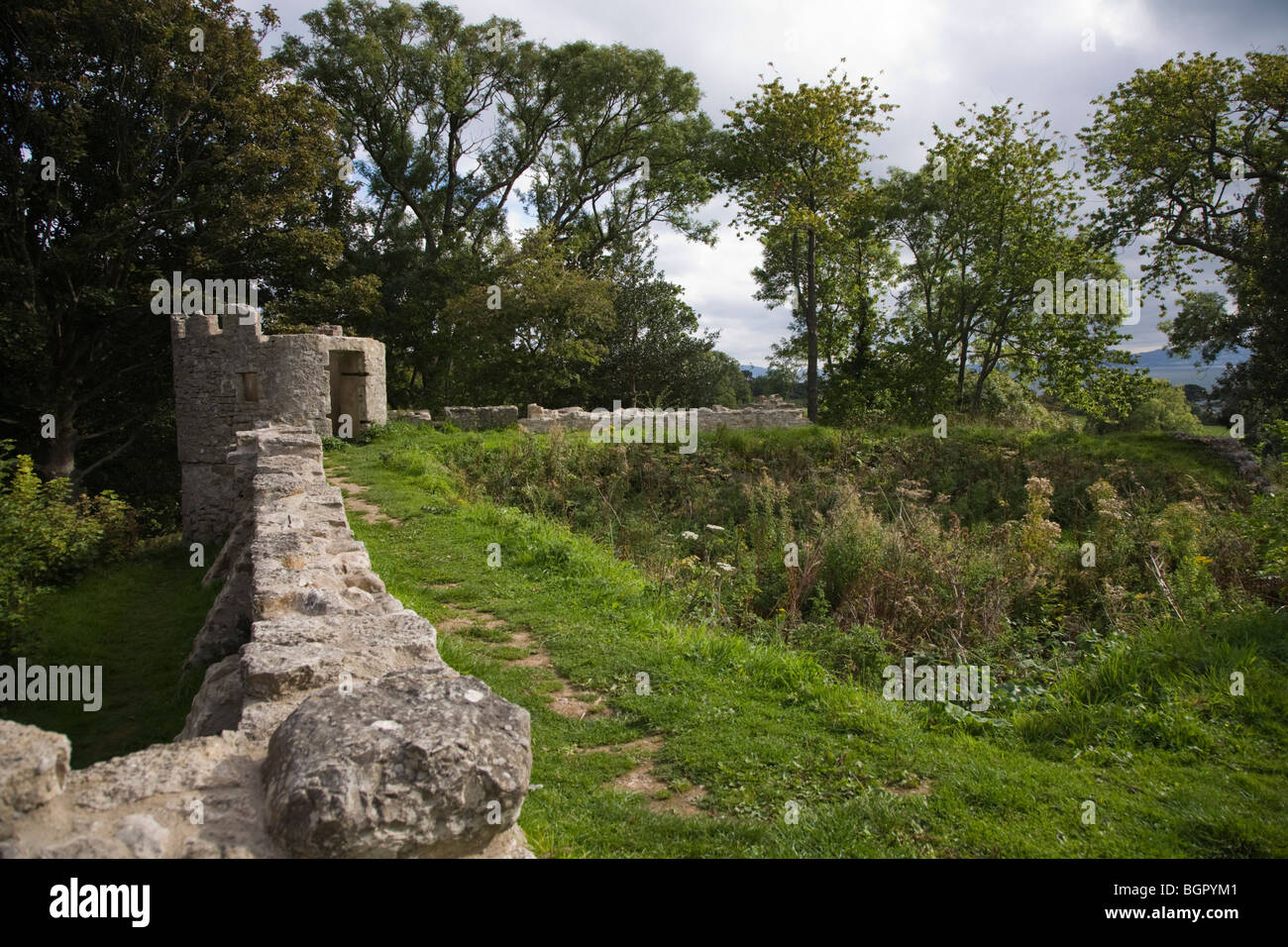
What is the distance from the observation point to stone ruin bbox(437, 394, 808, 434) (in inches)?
769

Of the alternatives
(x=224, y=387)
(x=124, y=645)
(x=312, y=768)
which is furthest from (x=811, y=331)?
(x=312, y=768)

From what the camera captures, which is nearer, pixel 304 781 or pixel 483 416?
pixel 304 781

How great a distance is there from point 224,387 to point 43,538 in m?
4.51

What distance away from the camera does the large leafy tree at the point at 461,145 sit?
29719 millimetres

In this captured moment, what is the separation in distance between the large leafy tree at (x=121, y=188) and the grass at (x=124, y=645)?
32.2 feet

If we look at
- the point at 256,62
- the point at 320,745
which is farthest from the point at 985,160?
the point at 320,745

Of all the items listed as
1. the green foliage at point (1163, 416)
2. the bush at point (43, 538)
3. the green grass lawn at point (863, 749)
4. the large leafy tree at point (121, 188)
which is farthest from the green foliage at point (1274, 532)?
the green foliage at point (1163, 416)

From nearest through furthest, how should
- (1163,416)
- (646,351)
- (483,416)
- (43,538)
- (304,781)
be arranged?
(304,781)
(43,538)
(483,416)
(646,351)
(1163,416)

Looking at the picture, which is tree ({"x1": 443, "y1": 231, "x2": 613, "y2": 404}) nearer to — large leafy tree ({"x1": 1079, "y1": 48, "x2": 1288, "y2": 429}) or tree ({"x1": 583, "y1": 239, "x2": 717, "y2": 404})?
tree ({"x1": 583, "y1": 239, "x2": 717, "y2": 404})

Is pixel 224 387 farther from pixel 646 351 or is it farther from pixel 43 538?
pixel 646 351

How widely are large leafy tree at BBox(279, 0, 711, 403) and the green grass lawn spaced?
912 inches

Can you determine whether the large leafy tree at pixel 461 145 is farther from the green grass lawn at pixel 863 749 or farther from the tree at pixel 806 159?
the green grass lawn at pixel 863 749

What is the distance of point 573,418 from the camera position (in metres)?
20.5

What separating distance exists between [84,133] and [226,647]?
18931 millimetres
